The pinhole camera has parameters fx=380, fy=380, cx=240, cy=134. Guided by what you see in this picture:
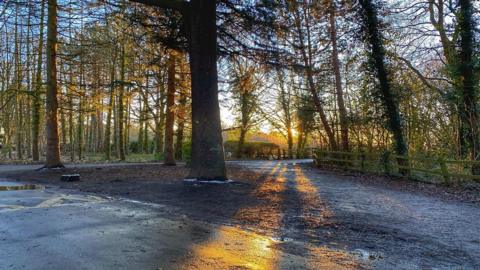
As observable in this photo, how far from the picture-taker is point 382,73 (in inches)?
676

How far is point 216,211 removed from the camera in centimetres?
733

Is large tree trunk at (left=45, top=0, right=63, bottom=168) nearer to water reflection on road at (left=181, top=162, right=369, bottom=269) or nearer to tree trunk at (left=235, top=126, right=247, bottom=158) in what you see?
water reflection on road at (left=181, top=162, right=369, bottom=269)

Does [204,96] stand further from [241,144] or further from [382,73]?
[241,144]

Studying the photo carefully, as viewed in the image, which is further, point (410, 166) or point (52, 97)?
point (52, 97)

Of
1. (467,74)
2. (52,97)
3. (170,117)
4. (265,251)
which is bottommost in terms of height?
(265,251)

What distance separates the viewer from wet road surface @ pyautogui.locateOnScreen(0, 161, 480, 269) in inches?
166

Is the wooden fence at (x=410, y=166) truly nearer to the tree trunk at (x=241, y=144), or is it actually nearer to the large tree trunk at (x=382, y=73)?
the large tree trunk at (x=382, y=73)

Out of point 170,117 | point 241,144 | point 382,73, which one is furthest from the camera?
point 241,144

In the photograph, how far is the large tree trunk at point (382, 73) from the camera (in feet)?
55.3

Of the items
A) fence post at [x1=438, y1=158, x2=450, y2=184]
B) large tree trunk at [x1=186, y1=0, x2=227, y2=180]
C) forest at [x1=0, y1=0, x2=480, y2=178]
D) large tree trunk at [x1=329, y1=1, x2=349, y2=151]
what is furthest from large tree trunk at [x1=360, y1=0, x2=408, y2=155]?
large tree trunk at [x1=186, y1=0, x2=227, y2=180]

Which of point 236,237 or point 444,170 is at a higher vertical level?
point 444,170

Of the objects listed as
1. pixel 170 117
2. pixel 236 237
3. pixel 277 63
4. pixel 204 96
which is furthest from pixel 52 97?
pixel 236 237

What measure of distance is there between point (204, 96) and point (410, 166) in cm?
985

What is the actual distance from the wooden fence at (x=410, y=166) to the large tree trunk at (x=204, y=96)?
7.36 m
